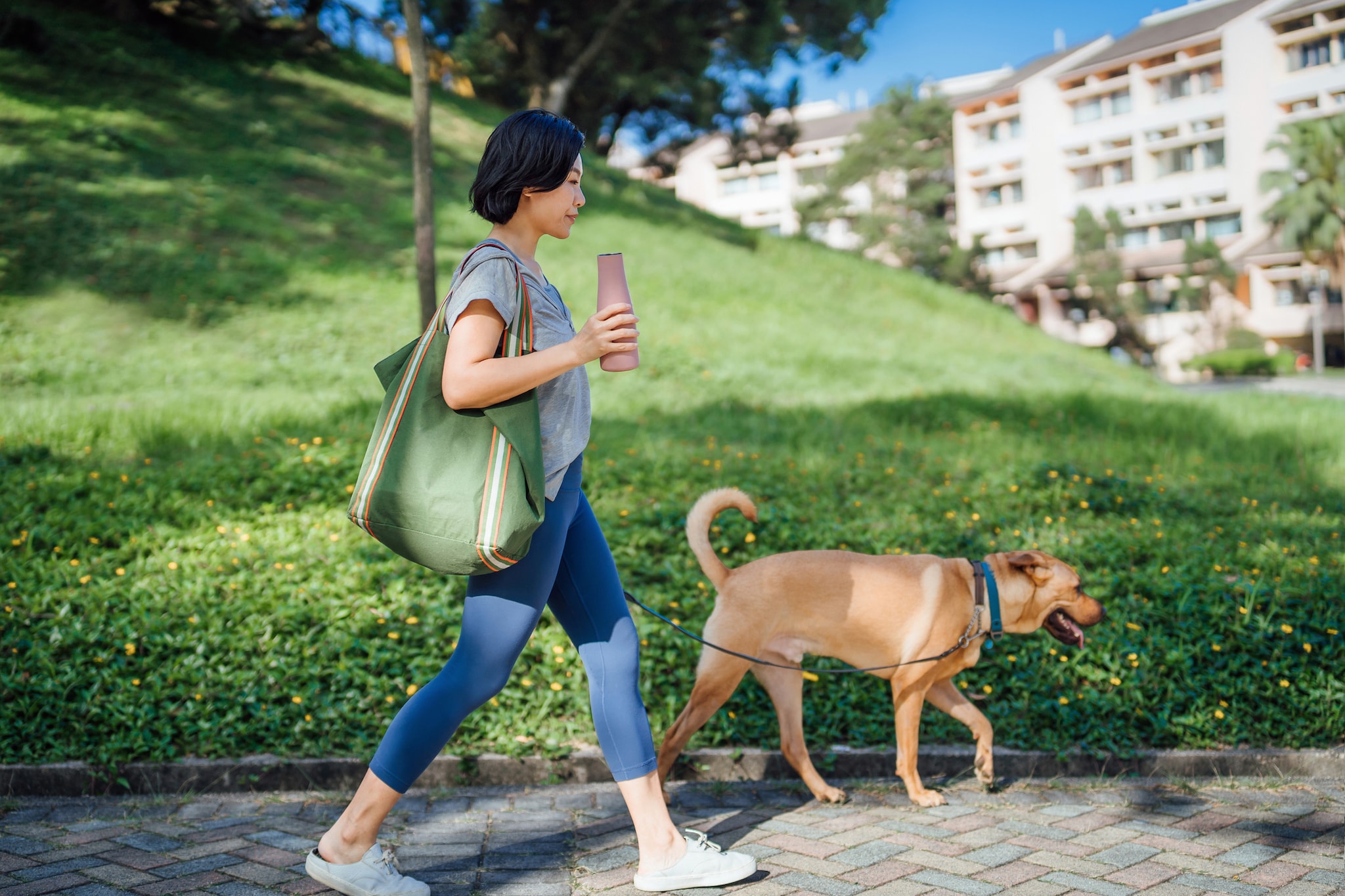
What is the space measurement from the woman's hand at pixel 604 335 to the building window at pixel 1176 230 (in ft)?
197

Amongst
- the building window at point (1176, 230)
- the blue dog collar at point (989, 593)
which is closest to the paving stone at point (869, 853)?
the blue dog collar at point (989, 593)

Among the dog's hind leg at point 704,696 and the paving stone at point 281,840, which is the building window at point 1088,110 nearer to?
the dog's hind leg at point 704,696

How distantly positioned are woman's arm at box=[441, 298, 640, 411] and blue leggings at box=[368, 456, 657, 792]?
1.25 feet

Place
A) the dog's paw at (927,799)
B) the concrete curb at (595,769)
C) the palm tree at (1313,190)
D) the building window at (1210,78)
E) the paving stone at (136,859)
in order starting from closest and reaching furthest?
the paving stone at (136,859) < the dog's paw at (927,799) < the concrete curb at (595,769) < the palm tree at (1313,190) < the building window at (1210,78)

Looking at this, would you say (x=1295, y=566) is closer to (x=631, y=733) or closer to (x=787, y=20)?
(x=631, y=733)

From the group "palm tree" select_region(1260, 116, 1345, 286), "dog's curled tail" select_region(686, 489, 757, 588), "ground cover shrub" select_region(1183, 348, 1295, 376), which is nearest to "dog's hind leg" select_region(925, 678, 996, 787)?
"dog's curled tail" select_region(686, 489, 757, 588)

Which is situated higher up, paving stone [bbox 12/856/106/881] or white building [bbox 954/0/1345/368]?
white building [bbox 954/0/1345/368]

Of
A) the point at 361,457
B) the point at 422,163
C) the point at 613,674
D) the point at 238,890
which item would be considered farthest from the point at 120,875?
the point at 422,163

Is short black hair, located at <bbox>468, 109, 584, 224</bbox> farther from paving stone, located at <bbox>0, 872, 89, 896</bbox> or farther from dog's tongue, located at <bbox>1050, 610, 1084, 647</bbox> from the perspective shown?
dog's tongue, located at <bbox>1050, 610, 1084, 647</bbox>

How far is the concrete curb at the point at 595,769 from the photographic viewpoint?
12.2 feet

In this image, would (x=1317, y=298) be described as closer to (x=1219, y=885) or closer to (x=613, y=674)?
(x=1219, y=885)

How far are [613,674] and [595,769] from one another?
1.35m

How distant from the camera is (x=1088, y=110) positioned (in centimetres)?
5978

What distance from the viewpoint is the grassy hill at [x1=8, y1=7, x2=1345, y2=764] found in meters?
4.18
